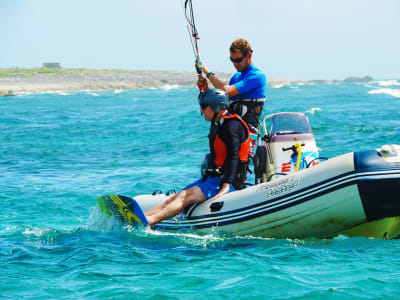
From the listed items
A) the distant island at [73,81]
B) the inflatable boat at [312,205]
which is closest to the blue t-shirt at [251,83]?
the inflatable boat at [312,205]

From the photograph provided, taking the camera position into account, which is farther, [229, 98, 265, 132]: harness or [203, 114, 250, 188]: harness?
[229, 98, 265, 132]: harness

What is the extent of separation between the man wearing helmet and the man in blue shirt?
62 cm

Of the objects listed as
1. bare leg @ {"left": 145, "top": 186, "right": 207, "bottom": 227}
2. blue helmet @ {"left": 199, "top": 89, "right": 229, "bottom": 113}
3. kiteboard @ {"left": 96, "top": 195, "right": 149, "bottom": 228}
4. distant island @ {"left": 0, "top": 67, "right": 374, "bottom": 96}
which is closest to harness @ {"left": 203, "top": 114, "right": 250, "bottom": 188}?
blue helmet @ {"left": 199, "top": 89, "right": 229, "bottom": 113}

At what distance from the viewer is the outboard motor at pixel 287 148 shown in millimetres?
7488

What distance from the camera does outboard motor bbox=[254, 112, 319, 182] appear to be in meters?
7.49

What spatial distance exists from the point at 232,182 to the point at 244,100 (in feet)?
3.74

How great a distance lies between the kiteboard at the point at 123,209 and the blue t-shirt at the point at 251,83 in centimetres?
179

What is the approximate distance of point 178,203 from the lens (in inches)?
241

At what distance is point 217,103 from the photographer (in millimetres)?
5809

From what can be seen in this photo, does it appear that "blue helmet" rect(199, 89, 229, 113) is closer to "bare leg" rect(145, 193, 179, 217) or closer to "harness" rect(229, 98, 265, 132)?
"harness" rect(229, 98, 265, 132)

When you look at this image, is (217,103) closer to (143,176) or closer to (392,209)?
(392,209)

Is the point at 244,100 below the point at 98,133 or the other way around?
the other way around

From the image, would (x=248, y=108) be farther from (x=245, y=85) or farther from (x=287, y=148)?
(x=287, y=148)

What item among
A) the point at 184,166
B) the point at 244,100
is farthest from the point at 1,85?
the point at 244,100
